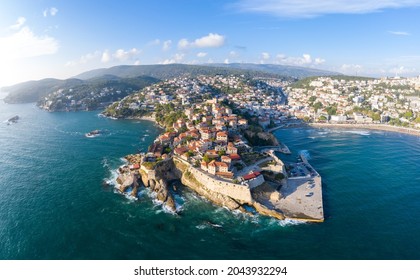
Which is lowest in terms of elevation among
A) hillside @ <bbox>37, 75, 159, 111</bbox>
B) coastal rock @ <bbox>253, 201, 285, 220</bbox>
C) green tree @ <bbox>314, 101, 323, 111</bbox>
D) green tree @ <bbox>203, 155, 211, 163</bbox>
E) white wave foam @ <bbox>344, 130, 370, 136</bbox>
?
coastal rock @ <bbox>253, 201, 285, 220</bbox>

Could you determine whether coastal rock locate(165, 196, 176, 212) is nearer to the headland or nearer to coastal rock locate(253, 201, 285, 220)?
the headland

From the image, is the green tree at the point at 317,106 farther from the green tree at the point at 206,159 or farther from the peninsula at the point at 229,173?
the green tree at the point at 206,159

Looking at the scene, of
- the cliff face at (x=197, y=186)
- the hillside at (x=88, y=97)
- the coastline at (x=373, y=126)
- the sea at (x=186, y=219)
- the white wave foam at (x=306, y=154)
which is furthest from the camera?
the hillside at (x=88, y=97)

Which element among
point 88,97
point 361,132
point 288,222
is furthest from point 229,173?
point 88,97

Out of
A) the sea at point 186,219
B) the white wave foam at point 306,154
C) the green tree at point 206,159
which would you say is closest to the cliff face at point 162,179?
the sea at point 186,219

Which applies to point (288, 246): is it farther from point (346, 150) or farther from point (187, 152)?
point (346, 150)

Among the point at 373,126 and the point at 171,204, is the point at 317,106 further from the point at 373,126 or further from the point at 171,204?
the point at 171,204

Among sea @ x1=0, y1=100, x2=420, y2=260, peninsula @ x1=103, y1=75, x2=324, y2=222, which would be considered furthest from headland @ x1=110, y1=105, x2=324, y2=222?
sea @ x1=0, y1=100, x2=420, y2=260

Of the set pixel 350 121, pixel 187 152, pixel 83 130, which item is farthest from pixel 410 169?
pixel 83 130
